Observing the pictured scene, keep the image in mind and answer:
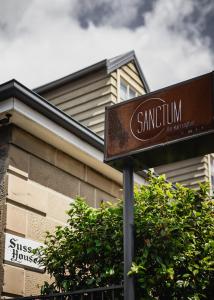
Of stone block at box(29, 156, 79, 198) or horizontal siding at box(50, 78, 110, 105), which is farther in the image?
horizontal siding at box(50, 78, 110, 105)

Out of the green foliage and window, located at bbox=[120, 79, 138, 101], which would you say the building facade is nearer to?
the green foliage

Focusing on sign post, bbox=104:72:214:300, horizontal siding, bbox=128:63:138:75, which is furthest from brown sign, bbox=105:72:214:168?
horizontal siding, bbox=128:63:138:75

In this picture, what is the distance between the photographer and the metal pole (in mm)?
5070

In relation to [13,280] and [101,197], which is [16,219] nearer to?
[13,280]

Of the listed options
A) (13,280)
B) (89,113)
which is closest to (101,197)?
(13,280)

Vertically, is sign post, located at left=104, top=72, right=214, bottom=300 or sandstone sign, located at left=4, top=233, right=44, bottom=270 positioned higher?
sign post, located at left=104, top=72, right=214, bottom=300

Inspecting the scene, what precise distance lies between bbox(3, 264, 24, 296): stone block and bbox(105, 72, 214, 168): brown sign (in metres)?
3.04

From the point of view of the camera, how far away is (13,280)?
762 cm

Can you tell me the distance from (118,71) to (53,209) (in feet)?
21.8

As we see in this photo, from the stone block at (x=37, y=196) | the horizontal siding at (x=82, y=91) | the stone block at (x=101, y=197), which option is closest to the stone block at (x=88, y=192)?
the stone block at (x=101, y=197)

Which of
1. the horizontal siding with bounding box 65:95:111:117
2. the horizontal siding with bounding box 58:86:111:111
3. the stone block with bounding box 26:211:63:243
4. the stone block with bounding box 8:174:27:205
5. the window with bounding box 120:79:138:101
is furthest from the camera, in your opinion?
the window with bounding box 120:79:138:101

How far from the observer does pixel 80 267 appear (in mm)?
6359

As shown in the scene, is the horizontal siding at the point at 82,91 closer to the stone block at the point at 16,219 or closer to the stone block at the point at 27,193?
the stone block at the point at 27,193

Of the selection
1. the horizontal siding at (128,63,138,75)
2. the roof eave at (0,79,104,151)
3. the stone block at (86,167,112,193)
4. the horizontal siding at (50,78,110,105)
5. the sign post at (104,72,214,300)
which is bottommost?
the sign post at (104,72,214,300)
